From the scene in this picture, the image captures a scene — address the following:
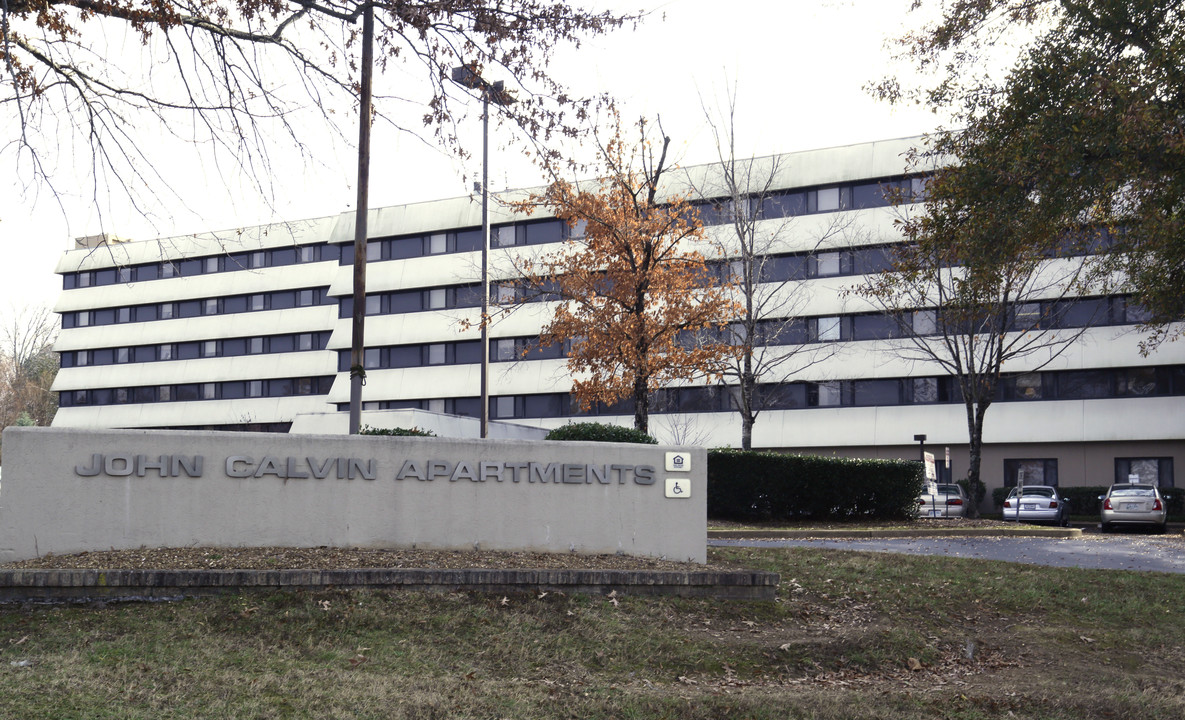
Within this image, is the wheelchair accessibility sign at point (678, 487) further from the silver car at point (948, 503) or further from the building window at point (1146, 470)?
the building window at point (1146, 470)

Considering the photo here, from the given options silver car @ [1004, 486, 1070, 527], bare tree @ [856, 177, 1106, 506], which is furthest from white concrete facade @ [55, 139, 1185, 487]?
silver car @ [1004, 486, 1070, 527]

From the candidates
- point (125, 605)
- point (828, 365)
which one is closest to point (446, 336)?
point (828, 365)

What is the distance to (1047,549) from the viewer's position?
719 inches

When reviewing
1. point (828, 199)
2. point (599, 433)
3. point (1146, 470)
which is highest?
point (828, 199)

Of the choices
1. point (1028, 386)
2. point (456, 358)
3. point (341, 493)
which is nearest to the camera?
point (341, 493)

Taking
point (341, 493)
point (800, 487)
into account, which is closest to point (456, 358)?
point (800, 487)

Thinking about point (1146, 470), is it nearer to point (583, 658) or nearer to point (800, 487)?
point (800, 487)

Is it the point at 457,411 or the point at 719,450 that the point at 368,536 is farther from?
the point at 457,411

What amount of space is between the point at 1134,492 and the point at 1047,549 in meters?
13.5

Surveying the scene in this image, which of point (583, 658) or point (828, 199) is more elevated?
point (828, 199)

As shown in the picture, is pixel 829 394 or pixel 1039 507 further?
pixel 829 394

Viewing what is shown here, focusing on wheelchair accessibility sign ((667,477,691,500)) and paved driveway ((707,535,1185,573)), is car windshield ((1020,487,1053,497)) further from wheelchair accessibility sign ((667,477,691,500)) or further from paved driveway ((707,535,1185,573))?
wheelchair accessibility sign ((667,477,691,500))

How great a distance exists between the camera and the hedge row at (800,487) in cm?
2441

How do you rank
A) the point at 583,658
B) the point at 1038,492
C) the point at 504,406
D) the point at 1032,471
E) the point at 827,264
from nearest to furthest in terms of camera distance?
1. the point at 583,658
2. the point at 1038,492
3. the point at 1032,471
4. the point at 827,264
5. the point at 504,406
